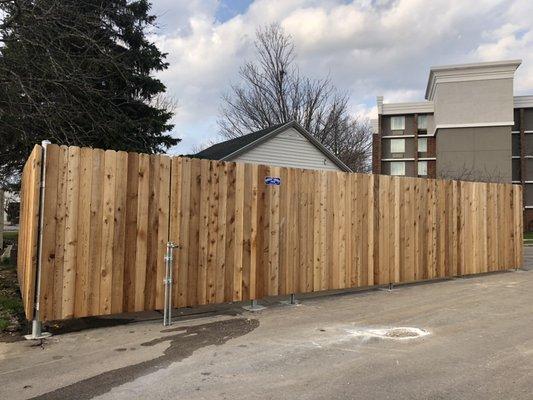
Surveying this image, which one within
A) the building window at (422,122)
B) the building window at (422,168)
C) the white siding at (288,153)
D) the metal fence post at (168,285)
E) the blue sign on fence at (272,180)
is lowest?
the metal fence post at (168,285)

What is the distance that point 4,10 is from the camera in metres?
11.9

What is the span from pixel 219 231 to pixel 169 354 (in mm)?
2414

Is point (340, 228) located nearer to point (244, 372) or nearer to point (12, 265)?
point (244, 372)

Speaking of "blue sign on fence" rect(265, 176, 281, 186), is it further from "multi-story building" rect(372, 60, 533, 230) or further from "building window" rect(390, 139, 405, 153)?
"building window" rect(390, 139, 405, 153)

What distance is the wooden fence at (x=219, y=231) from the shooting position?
6.36m

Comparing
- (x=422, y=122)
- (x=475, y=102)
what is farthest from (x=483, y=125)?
(x=422, y=122)

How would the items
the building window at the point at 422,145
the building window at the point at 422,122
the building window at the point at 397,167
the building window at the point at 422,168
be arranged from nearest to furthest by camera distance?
the building window at the point at 422,122 < the building window at the point at 422,145 < the building window at the point at 422,168 < the building window at the point at 397,167

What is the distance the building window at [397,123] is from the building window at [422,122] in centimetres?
166

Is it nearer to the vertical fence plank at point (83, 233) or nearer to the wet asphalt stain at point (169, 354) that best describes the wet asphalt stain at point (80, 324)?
the vertical fence plank at point (83, 233)

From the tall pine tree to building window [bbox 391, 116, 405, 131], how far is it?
4114 cm

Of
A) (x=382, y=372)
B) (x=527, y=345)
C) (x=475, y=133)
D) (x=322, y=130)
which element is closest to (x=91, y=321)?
(x=382, y=372)

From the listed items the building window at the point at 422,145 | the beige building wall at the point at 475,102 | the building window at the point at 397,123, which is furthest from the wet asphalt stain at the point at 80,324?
the building window at the point at 397,123

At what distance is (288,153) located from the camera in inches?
828

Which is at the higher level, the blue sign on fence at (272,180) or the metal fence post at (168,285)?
the blue sign on fence at (272,180)
